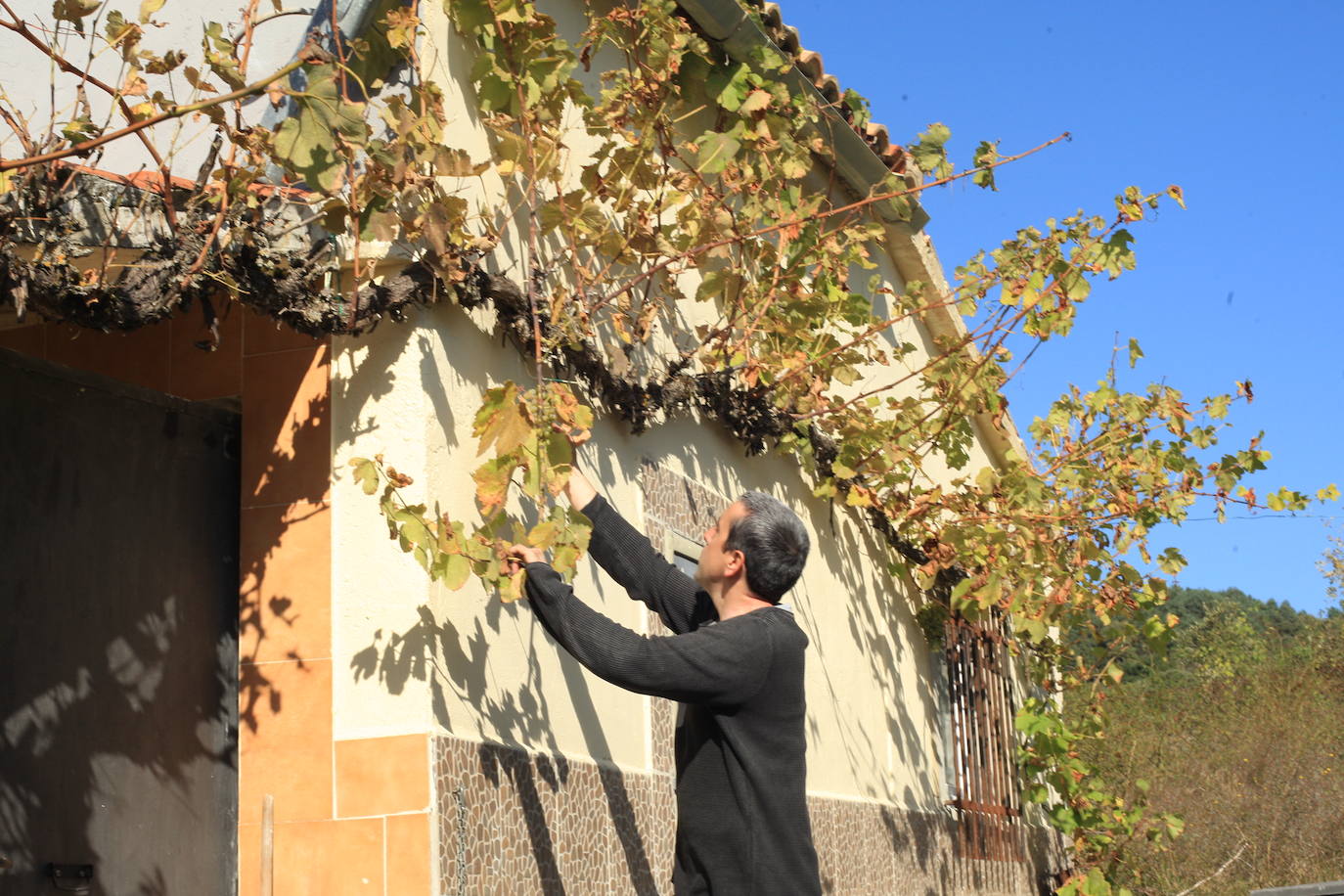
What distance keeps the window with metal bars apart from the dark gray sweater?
4763 mm

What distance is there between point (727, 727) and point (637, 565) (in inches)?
29.5

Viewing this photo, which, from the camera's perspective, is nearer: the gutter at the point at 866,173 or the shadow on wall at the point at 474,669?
the shadow on wall at the point at 474,669

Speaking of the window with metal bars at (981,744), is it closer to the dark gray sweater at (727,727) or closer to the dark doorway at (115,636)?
the dark gray sweater at (727,727)

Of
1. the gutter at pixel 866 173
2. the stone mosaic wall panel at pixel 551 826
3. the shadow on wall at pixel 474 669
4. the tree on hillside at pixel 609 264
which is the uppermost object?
the gutter at pixel 866 173

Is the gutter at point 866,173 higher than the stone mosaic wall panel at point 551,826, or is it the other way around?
the gutter at point 866,173

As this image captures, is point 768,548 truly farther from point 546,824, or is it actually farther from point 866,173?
point 866,173

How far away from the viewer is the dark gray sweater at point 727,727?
328 cm

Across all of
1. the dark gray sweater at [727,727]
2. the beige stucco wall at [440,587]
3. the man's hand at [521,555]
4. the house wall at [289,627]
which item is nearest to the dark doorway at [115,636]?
the house wall at [289,627]

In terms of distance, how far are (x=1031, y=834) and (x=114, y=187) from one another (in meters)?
7.44

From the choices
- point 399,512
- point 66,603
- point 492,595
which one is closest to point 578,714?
point 492,595

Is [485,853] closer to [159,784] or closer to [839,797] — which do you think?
[159,784]

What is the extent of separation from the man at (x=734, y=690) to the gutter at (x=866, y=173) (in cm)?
245

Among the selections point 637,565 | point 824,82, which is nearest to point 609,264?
point 637,565

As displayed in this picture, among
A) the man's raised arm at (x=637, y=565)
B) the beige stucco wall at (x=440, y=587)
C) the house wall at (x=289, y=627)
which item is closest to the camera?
the house wall at (x=289, y=627)
